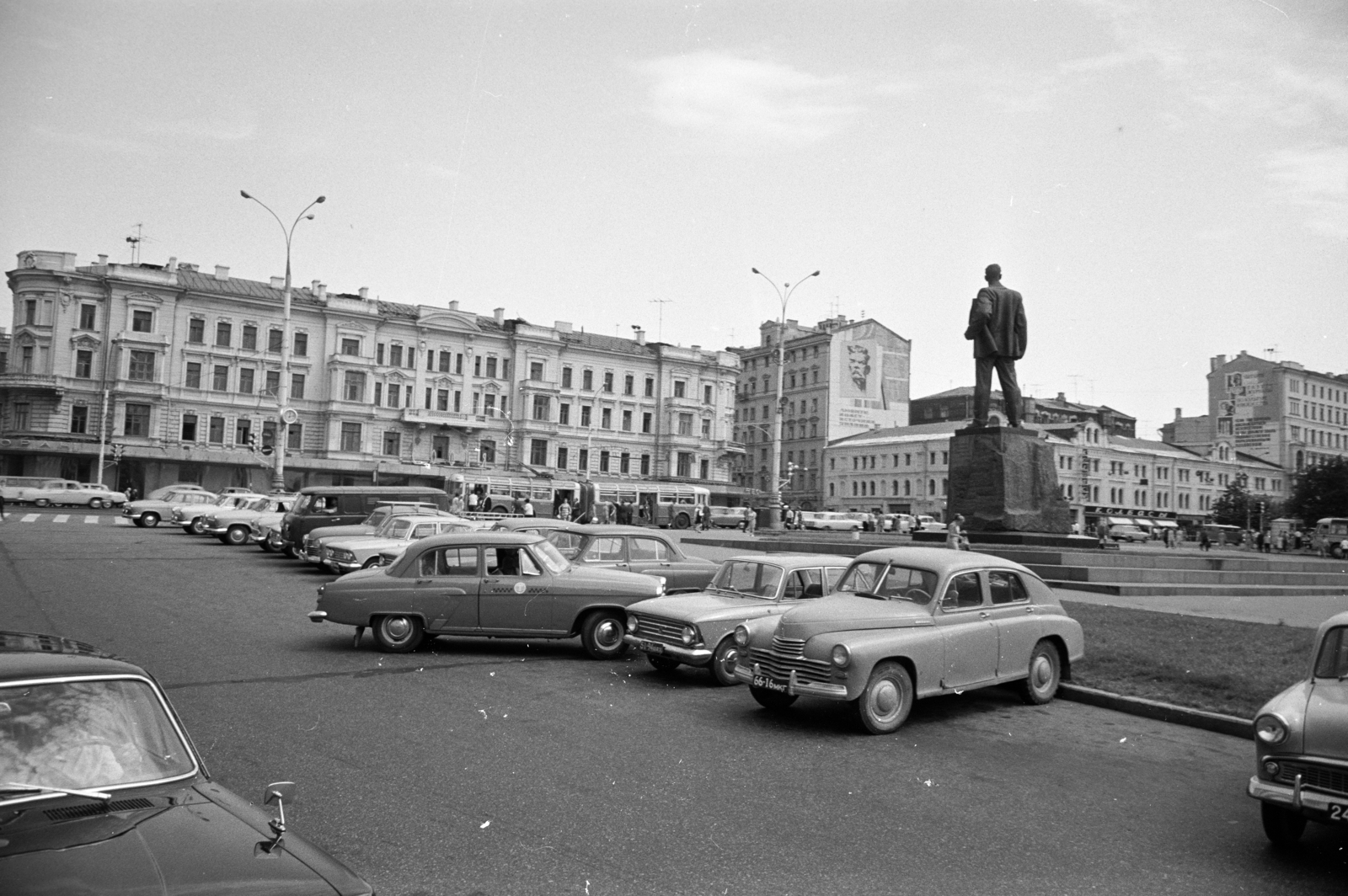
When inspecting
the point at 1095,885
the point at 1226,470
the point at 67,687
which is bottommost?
the point at 1095,885

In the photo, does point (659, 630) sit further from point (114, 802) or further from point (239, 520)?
point (239, 520)

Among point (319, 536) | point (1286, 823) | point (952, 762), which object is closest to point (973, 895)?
point (1286, 823)

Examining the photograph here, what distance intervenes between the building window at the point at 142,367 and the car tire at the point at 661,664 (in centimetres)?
6523

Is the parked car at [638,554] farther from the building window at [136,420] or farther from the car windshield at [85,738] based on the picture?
the building window at [136,420]

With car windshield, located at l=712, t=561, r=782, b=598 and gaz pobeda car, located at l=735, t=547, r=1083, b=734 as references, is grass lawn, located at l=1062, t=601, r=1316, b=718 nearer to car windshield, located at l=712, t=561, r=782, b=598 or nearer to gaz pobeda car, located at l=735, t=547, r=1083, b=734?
gaz pobeda car, located at l=735, t=547, r=1083, b=734

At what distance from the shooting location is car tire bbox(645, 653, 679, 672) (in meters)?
11.0

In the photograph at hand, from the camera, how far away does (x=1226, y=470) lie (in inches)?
3986

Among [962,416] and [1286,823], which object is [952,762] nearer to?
[1286,823]

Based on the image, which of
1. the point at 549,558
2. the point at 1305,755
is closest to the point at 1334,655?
the point at 1305,755

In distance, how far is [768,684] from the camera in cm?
893

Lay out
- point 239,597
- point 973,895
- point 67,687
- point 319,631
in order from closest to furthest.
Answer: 1. point 67,687
2. point 973,895
3. point 319,631
4. point 239,597

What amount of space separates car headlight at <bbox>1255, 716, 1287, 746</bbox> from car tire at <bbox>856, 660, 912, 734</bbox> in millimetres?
3138

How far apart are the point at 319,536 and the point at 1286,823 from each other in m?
19.1

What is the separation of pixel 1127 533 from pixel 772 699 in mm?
63844
